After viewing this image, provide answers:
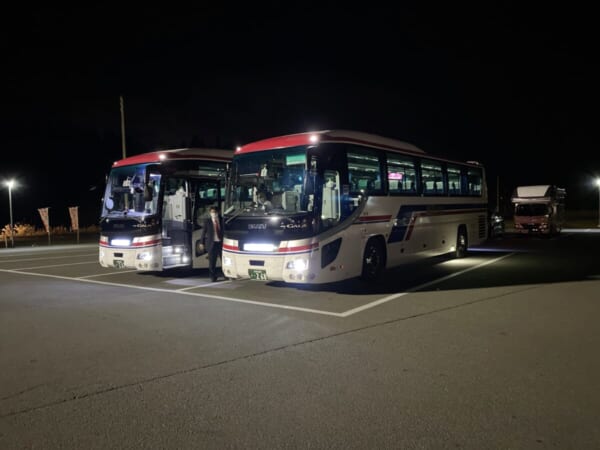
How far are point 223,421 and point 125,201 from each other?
1002cm

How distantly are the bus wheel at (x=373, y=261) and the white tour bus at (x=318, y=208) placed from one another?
25mm

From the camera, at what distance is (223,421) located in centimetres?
412

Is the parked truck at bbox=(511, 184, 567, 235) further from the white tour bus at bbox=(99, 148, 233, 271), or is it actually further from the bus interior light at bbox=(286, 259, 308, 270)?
the bus interior light at bbox=(286, 259, 308, 270)

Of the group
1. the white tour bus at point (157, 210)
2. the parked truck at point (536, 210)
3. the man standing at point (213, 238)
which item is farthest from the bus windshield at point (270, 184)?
the parked truck at point (536, 210)

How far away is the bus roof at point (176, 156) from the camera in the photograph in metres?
12.8

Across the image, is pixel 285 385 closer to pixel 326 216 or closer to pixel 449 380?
pixel 449 380

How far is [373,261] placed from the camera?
11672mm

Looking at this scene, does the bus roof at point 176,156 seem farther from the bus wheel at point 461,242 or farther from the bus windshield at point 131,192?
the bus wheel at point 461,242

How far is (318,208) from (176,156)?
504 centimetres

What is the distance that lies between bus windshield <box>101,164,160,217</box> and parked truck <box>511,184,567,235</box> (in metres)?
23.4

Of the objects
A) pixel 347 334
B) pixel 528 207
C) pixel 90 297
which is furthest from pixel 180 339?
pixel 528 207

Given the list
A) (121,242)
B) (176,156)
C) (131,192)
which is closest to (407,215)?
(176,156)

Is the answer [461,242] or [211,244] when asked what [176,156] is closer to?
[211,244]

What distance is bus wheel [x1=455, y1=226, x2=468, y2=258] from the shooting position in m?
16.9
